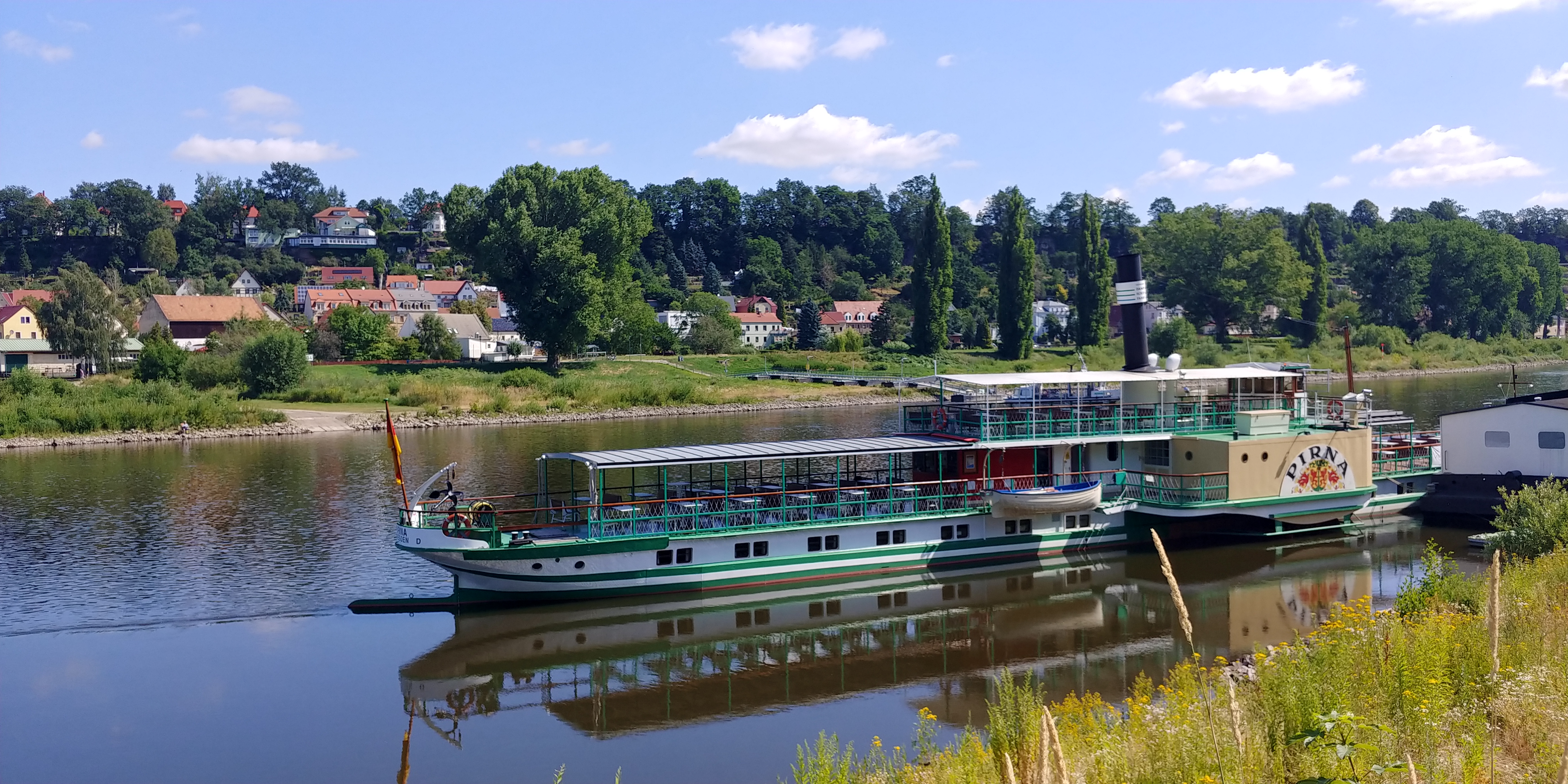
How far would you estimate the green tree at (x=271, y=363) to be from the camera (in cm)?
7381

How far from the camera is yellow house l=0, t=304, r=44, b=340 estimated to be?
10856 cm

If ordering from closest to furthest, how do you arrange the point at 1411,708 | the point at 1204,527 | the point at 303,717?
the point at 1411,708, the point at 303,717, the point at 1204,527

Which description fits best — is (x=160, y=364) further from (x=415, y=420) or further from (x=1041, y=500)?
(x=1041, y=500)

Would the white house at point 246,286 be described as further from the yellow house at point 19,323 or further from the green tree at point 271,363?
the green tree at point 271,363

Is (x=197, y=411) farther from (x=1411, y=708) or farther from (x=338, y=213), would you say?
(x=338, y=213)

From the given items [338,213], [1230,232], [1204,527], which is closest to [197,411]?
[1204,527]

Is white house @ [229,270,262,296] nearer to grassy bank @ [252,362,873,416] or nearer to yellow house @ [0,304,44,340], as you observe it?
yellow house @ [0,304,44,340]

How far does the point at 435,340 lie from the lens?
101 m

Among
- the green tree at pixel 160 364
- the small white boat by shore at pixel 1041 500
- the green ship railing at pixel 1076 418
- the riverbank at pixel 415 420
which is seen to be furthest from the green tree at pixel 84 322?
the small white boat by shore at pixel 1041 500

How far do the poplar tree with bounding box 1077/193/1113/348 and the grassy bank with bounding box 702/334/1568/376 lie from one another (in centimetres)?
180

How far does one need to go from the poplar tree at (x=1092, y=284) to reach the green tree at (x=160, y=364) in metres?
71.5

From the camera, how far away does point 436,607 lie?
25.9 meters

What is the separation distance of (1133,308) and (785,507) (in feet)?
46.8

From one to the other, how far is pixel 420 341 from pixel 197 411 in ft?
122
